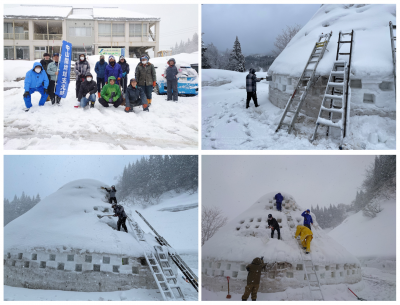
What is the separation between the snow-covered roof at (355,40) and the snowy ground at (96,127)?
3263 millimetres

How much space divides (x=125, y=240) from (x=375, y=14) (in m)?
8.77

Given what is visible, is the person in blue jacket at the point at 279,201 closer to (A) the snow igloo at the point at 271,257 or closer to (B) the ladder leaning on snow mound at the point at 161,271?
(A) the snow igloo at the point at 271,257

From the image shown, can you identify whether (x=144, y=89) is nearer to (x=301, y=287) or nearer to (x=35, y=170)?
(x=35, y=170)

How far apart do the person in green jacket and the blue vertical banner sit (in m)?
1.06

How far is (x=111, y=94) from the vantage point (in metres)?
7.75

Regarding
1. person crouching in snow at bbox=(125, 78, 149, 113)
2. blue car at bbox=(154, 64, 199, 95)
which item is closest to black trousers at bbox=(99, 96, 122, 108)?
person crouching in snow at bbox=(125, 78, 149, 113)

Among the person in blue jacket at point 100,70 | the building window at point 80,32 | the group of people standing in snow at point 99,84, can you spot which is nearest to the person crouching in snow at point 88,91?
the group of people standing in snow at point 99,84

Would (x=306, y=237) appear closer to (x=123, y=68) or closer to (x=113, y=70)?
(x=113, y=70)

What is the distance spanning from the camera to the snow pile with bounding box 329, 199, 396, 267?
32.8ft

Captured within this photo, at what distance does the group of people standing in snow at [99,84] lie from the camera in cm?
740

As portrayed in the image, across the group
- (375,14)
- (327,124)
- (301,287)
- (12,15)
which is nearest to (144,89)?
(327,124)

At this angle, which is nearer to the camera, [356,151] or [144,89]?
[356,151]

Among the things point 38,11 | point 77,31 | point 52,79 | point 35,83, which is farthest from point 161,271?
point 77,31

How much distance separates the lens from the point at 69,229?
5.92 m
